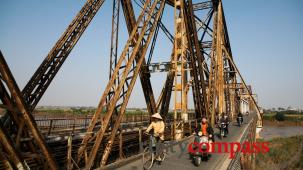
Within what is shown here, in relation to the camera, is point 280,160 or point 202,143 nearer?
point 202,143

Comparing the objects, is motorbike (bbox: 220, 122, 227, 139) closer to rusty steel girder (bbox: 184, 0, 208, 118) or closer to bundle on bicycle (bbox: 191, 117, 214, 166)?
rusty steel girder (bbox: 184, 0, 208, 118)

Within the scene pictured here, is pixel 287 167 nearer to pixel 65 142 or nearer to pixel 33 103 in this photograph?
pixel 65 142

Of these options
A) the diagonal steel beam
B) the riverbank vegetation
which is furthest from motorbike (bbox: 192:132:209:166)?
the riverbank vegetation

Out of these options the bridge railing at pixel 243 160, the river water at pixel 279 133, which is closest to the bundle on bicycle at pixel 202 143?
the bridge railing at pixel 243 160

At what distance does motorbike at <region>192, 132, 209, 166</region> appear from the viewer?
7654mm

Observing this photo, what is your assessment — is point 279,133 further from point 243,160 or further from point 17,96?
point 17,96

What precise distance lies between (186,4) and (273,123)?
89.6 meters

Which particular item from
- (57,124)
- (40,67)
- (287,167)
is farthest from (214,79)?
(40,67)

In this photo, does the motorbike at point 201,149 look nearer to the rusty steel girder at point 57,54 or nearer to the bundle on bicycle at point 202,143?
the bundle on bicycle at point 202,143

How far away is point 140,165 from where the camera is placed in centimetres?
741

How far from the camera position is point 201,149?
7.95m

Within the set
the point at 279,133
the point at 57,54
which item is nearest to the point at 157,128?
the point at 57,54

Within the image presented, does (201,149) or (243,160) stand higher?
(201,149)

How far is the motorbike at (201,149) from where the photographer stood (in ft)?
25.1
